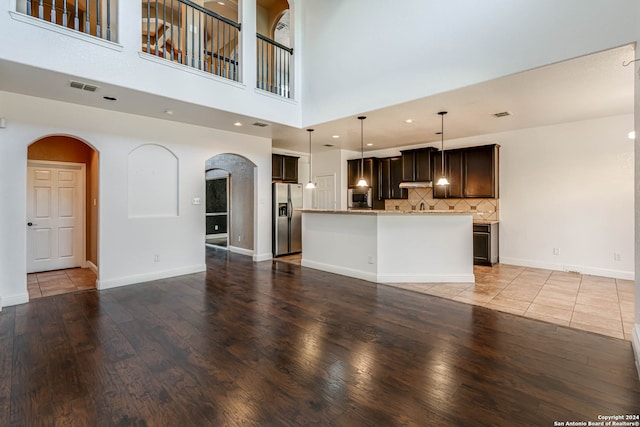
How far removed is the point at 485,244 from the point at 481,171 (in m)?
1.48

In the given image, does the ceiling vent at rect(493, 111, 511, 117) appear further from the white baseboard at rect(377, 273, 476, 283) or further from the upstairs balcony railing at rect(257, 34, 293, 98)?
the upstairs balcony railing at rect(257, 34, 293, 98)

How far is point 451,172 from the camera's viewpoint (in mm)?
6707

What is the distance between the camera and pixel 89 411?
1.92 m

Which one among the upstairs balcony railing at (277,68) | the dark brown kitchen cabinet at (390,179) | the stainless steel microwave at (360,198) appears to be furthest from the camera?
the stainless steel microwave at (360,198)

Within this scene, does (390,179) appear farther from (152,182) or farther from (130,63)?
(130,63)

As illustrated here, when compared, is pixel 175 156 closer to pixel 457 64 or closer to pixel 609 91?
pixel 457 64

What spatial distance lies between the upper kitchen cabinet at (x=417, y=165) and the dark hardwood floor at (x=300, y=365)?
3.77m

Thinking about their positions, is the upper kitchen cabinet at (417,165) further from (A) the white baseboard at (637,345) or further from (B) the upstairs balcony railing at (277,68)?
(A) the white baseboard at (637,345)

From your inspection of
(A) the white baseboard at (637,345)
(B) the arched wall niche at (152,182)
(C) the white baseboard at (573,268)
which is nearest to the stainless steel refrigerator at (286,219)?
(B) the arched wall niche at (152,182)

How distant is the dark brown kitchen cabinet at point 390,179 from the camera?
762cm

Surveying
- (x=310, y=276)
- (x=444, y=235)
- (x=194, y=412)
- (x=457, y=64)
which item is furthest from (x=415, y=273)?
(x=194, y=412)

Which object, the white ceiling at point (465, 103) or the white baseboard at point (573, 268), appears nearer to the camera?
the white ceiling at point (465, 103)

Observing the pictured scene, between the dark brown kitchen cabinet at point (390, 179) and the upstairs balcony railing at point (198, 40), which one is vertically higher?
the upstairs balcony railing at point (198, 40)

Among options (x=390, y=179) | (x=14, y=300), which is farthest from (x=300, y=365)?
(x=390, y=179)
